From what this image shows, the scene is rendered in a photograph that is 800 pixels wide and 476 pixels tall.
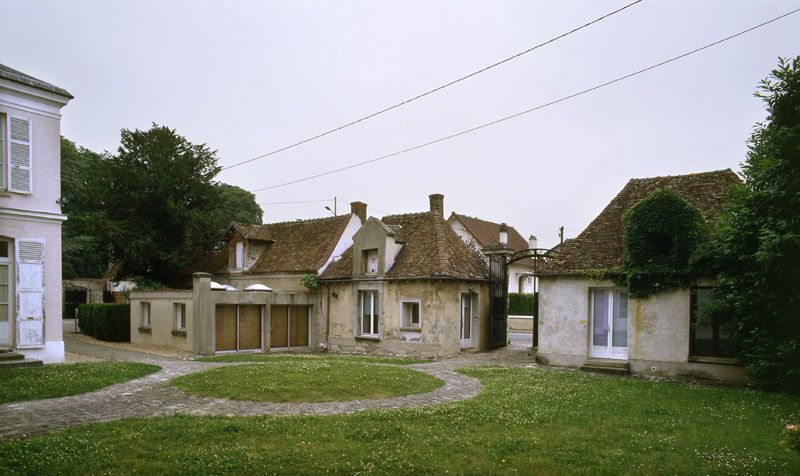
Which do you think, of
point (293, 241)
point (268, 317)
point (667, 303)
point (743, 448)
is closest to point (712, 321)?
point (667, 303)

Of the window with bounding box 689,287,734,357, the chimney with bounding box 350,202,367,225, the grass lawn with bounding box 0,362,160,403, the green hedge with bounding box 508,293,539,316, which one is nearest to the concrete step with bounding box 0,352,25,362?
the grass lawn with bounding box 0,362,160,403

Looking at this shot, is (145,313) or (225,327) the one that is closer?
(225,327)

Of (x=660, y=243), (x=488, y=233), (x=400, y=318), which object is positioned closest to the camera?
(x=660, y=243)

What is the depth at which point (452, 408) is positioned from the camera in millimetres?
10898

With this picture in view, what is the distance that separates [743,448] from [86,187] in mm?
32279

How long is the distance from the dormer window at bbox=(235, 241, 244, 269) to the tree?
73.8ft

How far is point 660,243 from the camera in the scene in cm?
1777

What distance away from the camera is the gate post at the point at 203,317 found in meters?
22.2

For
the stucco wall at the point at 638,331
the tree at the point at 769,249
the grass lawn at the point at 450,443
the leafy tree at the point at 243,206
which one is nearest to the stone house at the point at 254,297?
the stucco wall at the point at 638,331

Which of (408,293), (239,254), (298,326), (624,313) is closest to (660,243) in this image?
(624,313)

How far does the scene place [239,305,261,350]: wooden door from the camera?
24.0m

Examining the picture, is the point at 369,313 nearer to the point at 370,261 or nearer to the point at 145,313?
the point at 370,261

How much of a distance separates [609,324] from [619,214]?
164 inches

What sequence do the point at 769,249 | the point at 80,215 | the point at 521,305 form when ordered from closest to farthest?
the point at 769,249, the point at 80,215, the point at 521,305
